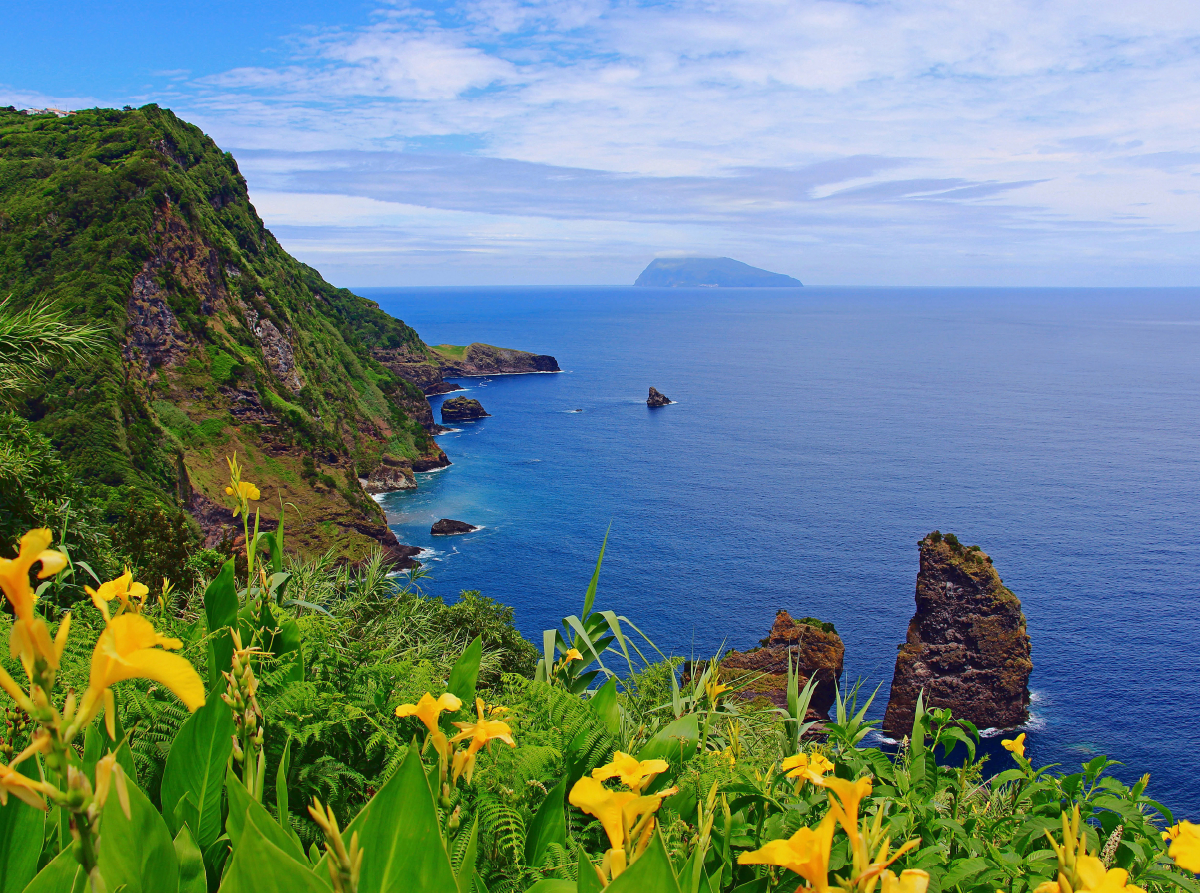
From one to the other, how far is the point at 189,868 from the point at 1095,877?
2.24 m

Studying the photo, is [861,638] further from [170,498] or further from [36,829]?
[36,829]

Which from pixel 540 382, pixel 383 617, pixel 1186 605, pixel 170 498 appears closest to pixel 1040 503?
pixel 1186 605

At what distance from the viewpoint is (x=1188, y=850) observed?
164cm

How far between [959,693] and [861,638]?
5.68 meters

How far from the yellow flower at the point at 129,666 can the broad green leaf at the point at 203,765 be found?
1560 mm

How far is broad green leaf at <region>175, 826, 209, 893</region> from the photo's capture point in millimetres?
2084

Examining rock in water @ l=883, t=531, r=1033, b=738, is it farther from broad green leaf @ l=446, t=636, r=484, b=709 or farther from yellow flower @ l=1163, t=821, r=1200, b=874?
yellow flower @ l=1163, t=821, r=1200, b=874

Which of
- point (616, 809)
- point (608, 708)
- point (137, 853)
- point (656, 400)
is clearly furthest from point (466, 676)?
point (656, 400)

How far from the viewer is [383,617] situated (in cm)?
589

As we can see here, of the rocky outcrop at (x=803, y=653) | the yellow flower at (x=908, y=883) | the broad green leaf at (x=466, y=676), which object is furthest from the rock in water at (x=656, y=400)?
the yellow flower at (x=908, y=883)

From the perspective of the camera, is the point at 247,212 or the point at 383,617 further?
the point at 247,212

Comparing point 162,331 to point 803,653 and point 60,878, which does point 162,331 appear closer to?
point 803,653

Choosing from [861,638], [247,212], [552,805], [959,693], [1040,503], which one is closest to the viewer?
[552,805]

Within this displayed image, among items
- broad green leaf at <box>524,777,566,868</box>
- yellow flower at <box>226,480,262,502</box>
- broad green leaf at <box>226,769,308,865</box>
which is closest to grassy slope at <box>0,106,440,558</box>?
yellow flower at <box>226,480,262,502</box>
